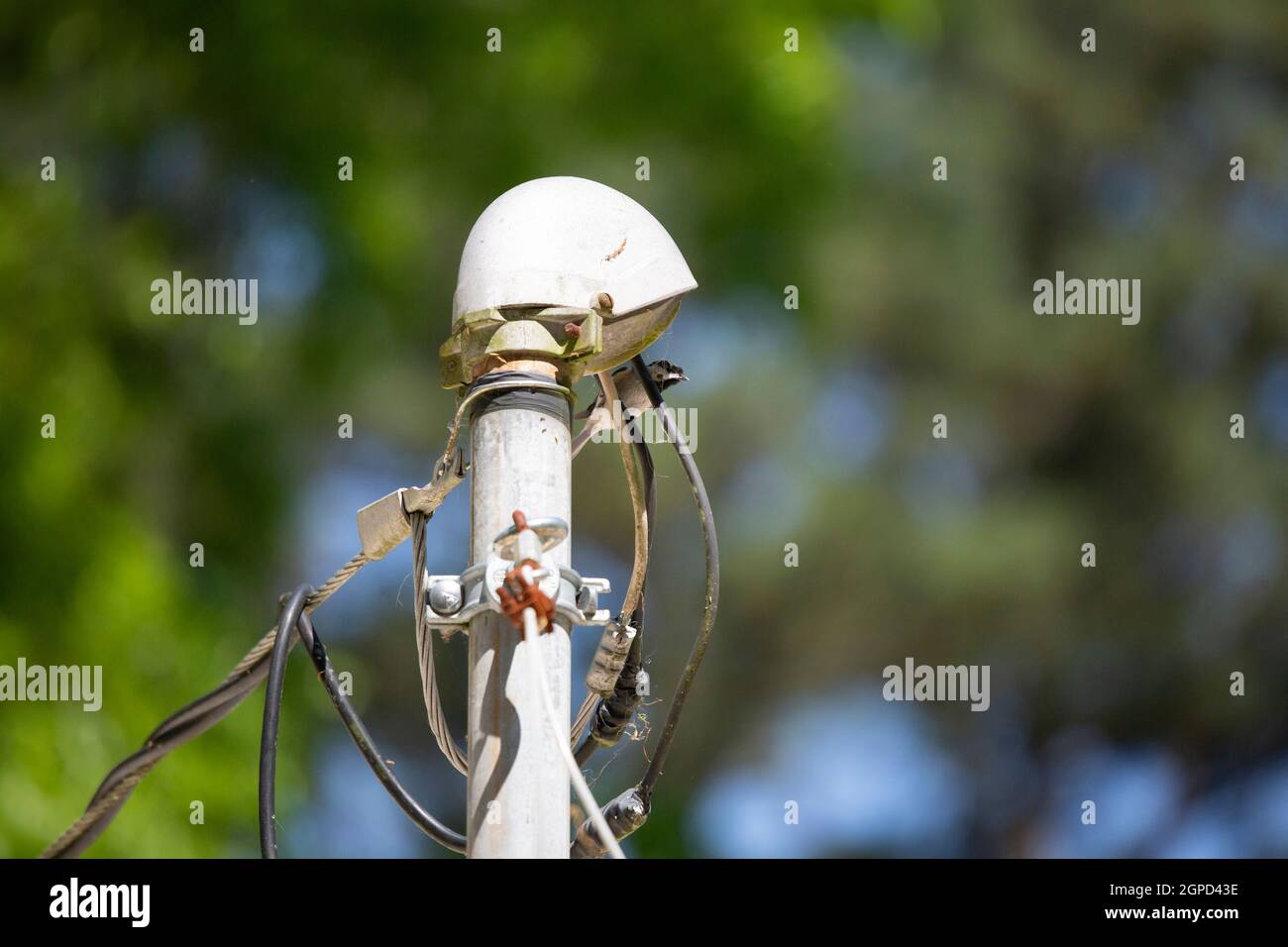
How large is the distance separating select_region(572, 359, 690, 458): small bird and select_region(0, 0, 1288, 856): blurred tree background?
75cm

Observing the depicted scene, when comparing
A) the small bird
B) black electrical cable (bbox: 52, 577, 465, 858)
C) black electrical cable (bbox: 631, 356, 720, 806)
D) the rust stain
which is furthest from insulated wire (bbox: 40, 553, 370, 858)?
the rust stain

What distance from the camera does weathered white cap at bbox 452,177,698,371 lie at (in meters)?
2.69

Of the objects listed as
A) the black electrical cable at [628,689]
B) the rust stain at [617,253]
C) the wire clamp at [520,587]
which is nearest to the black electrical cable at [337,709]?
the black electrical cable at [628,689]

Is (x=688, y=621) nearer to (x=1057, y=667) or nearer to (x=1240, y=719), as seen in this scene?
(x=1057, y=667)

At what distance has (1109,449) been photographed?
12.3 m

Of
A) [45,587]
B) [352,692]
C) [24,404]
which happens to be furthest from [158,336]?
[352,692]

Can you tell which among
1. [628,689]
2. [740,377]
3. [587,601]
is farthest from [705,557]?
[740,377]

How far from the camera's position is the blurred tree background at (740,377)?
511 cm

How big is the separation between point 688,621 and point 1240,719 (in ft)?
13.9

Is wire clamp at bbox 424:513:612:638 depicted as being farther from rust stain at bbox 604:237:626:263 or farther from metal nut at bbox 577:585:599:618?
rust stain at bbox 604:237:626:263

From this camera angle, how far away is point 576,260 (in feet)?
8.93

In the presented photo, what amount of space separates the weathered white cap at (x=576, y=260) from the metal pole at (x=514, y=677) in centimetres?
13

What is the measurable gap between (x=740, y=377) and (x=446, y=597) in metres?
9.11

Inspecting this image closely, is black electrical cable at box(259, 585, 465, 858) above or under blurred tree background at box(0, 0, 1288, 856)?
under
